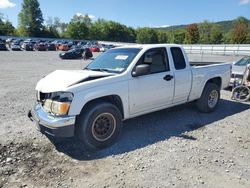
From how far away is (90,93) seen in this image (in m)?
4.37

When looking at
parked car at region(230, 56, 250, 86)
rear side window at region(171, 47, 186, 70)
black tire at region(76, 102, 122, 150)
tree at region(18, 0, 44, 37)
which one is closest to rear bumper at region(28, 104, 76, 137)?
black tire at region(76, 102, 122, 150)

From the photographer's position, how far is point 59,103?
4.22m

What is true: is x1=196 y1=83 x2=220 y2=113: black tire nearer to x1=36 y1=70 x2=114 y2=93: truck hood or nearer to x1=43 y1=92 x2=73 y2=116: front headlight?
x1=36 y1=70 x2=114 y2=93: truck hood

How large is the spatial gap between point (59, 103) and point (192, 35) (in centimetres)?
8766

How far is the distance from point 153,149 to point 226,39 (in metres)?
83.4

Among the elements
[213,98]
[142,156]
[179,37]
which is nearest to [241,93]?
[213,98]

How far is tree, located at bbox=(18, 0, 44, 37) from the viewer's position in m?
96.6

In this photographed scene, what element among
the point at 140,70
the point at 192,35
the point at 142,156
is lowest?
the point at 142,156

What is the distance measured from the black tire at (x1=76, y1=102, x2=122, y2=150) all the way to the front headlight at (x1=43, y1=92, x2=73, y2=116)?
359 millimetres

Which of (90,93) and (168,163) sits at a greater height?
(90,93)

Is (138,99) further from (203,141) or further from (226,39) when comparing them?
(226,39)

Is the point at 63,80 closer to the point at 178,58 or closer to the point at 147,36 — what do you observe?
the point at 178,58

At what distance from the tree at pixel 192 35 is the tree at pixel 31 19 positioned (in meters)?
55.5

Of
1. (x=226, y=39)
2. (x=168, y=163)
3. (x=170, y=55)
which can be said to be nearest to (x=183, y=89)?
(x=170, y=55)
